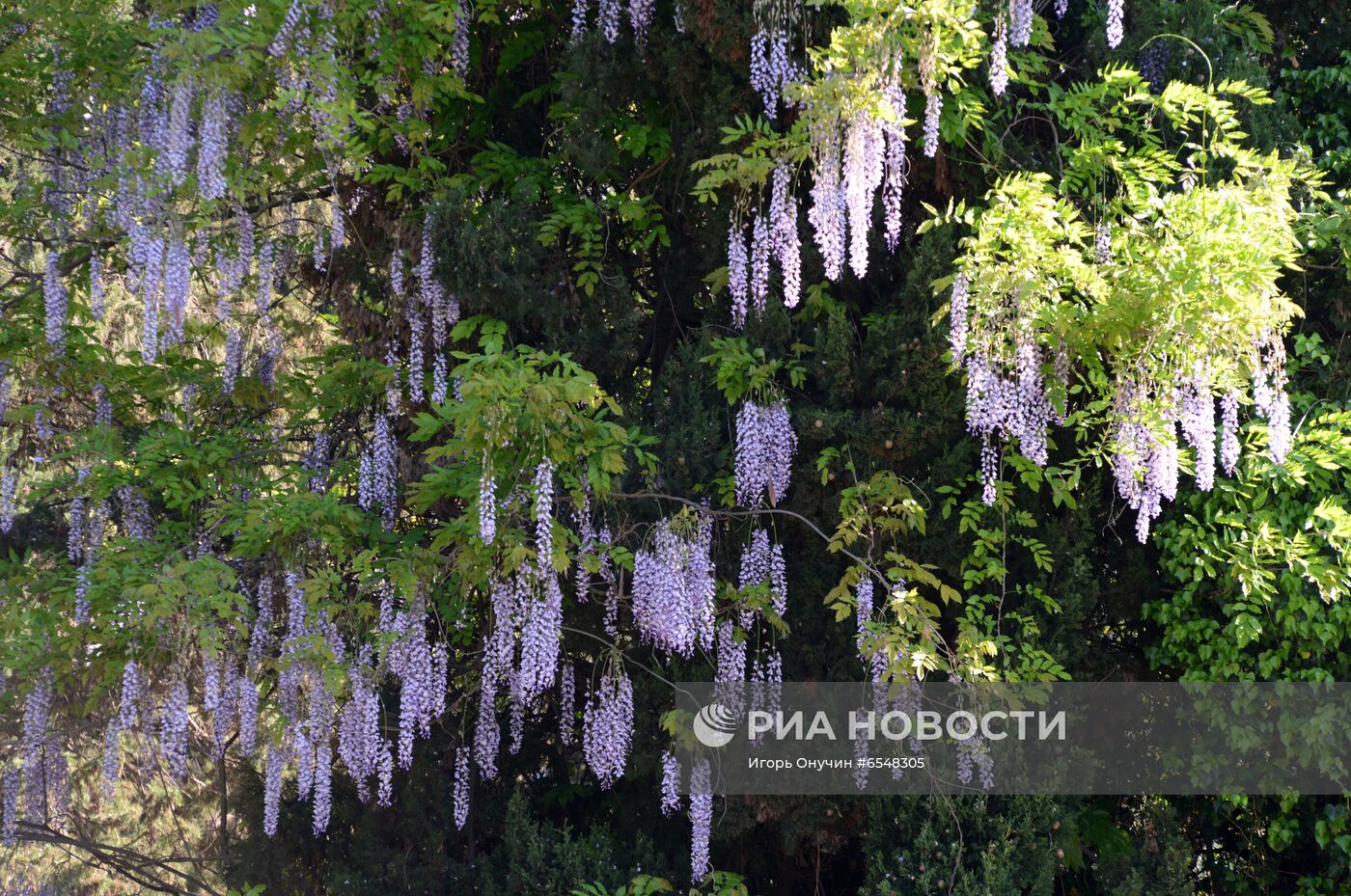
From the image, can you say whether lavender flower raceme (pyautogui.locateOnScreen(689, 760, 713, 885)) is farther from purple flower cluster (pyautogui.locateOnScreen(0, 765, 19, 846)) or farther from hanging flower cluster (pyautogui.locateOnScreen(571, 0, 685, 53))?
purple flower cluster (pyautogui.locateOnScreen(0, 765, 19, 846))

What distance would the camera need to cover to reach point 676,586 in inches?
188

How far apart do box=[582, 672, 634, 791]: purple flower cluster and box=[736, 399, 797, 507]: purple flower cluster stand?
957mm

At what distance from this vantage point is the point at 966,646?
4.64 meters

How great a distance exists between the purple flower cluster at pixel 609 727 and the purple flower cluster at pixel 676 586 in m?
0.35

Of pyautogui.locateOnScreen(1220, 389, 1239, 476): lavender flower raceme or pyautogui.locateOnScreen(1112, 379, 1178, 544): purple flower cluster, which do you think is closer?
pyautogui.locateOnScreen(1112, 379, 1178, 544): purple flower cluster

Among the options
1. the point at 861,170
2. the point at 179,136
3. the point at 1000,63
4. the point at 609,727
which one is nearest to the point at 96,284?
the point at 179,136

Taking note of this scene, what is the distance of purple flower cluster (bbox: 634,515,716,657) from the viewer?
15.7 feet

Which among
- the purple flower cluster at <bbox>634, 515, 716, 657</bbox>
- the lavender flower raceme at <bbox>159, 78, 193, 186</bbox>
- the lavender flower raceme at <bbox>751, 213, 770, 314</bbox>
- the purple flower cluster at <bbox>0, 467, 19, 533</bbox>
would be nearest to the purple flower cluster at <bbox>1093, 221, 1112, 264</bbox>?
the lavender flower raceme at <bbox>751, 213, 770, 314</bbox>

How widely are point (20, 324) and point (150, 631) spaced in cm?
163

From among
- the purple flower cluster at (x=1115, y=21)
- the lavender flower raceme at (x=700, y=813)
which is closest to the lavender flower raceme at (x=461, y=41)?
the purple flower cluster at (x=1115, y=21)

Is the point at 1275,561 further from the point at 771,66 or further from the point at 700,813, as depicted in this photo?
the point at 771,66

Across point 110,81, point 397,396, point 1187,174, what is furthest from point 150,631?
point 1187,174

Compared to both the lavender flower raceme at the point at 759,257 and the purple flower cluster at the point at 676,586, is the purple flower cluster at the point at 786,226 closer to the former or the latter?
the lavender flower raceme at the point at 759,257

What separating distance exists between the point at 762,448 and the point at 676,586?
0.69 m
